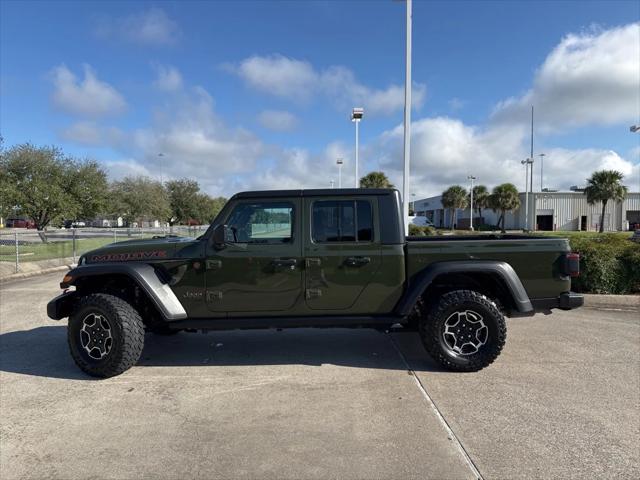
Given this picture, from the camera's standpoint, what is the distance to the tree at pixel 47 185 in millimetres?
19391

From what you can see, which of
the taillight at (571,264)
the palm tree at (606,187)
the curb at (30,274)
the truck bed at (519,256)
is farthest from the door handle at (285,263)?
the palm tree at (606,187)

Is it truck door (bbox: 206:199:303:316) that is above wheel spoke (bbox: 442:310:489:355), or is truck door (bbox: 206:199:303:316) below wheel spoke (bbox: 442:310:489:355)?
above

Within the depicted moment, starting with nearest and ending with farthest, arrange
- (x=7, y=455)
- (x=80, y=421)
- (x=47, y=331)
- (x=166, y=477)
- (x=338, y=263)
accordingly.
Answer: (x=166, y=477)
(x=7, y=455)
(x=80, y=421)
(x=338, y=263)
(x=47, y=331)

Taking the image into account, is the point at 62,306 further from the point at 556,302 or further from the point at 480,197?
the point at 480,197

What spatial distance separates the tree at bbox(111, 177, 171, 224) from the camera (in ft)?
106

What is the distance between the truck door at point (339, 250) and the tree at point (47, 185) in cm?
1931

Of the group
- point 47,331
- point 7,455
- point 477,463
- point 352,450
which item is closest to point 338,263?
point 352,450

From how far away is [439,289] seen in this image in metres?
4.57

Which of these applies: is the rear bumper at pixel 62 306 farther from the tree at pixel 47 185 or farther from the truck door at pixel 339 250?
the tree at pixel 47 185

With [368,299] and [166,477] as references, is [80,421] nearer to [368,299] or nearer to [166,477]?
[166,477]

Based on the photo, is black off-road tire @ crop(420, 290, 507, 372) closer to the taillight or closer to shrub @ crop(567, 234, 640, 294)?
the taillight

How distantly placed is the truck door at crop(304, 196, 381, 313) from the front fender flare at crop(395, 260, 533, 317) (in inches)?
17.9

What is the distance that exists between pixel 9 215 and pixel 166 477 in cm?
2213

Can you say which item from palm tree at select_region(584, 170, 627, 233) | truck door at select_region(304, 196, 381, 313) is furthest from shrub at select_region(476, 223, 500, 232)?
truck door at select_region(304, 196, 381, 313)
